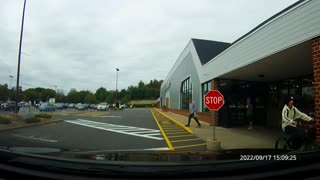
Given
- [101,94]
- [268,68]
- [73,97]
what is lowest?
[268,68]

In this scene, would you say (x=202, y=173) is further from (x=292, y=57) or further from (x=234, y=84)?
(x=234, y=84)

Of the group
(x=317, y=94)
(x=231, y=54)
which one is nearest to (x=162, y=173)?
(x=317, y=94)

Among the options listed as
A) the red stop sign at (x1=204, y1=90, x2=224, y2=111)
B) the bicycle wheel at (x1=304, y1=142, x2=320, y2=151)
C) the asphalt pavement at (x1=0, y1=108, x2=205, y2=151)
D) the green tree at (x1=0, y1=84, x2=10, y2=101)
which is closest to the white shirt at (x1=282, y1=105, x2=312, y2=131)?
the asphalt pavement at (x1=0, y1=108, x2=205, y2=151)

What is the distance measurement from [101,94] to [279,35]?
149 m

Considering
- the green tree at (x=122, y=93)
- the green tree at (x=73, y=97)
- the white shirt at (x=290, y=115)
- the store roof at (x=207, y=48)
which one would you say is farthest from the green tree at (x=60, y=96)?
the white shirt at (x=290, y=115)

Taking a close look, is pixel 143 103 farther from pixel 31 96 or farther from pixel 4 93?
pixel 4 93

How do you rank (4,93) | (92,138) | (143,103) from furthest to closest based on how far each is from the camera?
(143,103) < (4,93) < (92,138)

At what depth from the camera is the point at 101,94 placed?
156625 millimetres

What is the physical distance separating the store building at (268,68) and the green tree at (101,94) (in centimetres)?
12768

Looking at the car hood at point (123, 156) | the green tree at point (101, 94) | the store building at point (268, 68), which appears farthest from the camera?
the green tree at point (101, 94)

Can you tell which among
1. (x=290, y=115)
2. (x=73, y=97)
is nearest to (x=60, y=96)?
(x=73, y=97)

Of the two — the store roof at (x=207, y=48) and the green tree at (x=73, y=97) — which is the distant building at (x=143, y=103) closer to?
the green tree at (x=73, y=97)

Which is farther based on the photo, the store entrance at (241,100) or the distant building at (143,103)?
the distant building at (143,103)

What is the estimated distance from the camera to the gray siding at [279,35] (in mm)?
9141
